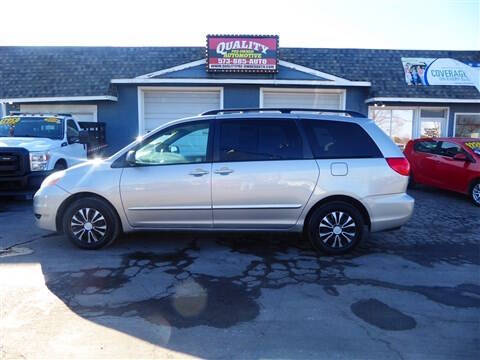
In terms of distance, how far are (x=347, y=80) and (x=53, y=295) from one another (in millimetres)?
12979

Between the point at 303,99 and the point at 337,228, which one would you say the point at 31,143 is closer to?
the point at 337,228

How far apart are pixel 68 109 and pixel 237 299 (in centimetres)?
1321

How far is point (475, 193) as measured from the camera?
371 inches

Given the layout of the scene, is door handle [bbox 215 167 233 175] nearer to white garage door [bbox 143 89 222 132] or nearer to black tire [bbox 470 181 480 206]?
black tire [bbox 470 181 480 206]

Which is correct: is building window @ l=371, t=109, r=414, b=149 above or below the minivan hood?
above

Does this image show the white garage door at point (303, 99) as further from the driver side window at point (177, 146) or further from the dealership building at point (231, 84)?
the driver side window at point (177, 146)

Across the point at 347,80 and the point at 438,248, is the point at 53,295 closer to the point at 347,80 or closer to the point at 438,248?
the point at 438,248

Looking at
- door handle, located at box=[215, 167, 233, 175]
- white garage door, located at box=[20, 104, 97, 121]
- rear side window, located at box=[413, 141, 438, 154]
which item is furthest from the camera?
white garage door, located at box=[20, 104, 97, 121]

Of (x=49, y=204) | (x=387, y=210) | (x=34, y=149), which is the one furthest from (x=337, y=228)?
(x=34, y=149)

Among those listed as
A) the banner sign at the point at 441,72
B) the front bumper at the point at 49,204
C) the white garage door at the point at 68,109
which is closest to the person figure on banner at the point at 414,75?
the banner sign at the point at 441,72

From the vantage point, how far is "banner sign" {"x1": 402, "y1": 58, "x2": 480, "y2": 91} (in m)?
15.5

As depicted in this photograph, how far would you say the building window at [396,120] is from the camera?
15727mm

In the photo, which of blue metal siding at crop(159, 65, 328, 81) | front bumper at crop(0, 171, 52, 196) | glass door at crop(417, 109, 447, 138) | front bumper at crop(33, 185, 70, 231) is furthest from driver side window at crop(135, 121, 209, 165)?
glass door at crop(417, 109, 447, 138)

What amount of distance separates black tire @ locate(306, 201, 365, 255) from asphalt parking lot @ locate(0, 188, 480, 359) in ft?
0.63
